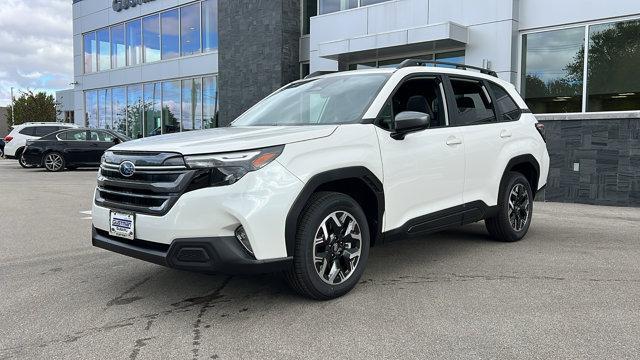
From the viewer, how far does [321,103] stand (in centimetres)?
484

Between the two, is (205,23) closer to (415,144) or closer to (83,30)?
(83,30)

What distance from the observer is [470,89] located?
5641 millimetres

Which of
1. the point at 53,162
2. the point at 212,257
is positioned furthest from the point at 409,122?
the point at 53,162

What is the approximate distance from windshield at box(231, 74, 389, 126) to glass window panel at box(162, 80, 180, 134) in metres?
18.4

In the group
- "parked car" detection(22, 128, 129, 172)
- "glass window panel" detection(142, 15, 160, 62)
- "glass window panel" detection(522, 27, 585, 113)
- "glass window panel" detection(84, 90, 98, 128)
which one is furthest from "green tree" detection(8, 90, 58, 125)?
A: "glass window panel" detection(522, 27, 585, 113)

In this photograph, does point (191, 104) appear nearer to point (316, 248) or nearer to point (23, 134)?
point (23, 134)

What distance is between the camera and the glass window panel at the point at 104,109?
2781cm

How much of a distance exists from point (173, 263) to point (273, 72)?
1487 cm

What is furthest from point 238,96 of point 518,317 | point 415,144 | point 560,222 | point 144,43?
point 518,317

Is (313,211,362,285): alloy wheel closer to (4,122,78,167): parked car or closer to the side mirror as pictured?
the side mirror

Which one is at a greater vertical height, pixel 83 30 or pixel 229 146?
Answer: pixel 83 30

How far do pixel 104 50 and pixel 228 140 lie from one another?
27097mm

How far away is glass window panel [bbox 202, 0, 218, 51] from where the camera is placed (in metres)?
21.2

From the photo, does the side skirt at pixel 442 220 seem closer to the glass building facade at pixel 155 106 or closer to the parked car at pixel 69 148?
the parked car at pixel 69 148
